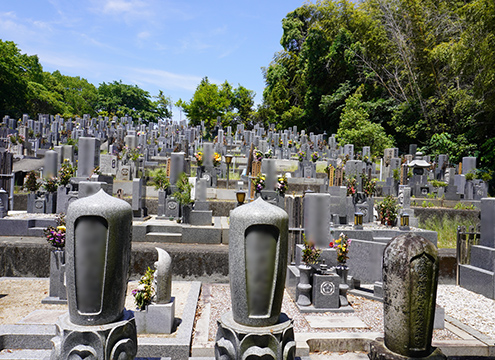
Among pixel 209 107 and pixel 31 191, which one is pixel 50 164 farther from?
pixel 209 107

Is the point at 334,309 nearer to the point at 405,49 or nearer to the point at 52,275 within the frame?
the point at 52,275

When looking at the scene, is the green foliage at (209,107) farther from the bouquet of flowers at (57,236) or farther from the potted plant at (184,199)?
the bouquet of flowers at (57,236)

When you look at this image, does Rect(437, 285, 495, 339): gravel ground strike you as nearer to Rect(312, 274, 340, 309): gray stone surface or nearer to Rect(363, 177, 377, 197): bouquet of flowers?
Rect(312, 274, 340, 309): gray stone surface

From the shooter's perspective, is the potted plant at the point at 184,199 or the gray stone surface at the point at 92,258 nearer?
the gray stone surface at the point at 92,258

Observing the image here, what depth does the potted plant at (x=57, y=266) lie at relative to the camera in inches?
262

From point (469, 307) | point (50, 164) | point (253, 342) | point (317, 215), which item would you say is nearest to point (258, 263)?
point (253, 342)

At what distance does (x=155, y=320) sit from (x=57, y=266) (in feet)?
8.39

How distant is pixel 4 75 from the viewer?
38562 millimetres

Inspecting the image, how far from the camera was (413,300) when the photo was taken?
3012 millimetres

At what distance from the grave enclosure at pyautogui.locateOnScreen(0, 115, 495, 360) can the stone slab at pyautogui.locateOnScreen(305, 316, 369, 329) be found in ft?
1.12

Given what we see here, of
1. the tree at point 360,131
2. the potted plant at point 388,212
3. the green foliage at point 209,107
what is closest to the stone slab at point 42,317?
the potted plant at point 388,212

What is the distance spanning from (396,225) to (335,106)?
87.4ft

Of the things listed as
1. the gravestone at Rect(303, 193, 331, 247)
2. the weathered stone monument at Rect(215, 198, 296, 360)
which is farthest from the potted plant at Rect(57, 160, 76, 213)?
the weathered stone monument at Rect(215, 198, 296, 360)

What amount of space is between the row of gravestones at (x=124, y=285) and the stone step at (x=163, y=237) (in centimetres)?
685
